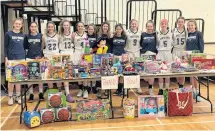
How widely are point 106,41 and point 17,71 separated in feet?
6.20

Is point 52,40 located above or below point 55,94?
above

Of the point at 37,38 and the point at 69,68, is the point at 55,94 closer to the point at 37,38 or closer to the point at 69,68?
the point at 69,68

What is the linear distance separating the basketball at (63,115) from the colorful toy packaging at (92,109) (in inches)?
5.6

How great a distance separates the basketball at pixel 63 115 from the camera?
4.15m

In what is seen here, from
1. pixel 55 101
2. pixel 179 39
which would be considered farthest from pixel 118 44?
pixel 55 101

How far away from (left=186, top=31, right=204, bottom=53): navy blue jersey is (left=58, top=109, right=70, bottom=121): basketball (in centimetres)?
250

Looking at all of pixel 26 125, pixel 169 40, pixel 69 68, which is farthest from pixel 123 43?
pixel 26 125

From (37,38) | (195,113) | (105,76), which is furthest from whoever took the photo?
(37,38)

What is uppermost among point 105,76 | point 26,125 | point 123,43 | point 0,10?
point 0,10

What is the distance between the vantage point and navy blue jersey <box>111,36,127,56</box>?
5.32 meters

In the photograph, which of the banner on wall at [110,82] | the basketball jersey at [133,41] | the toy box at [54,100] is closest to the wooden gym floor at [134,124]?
A: the toy box at [54,100]

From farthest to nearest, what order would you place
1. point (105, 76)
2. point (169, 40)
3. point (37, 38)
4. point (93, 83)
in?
point (93, 83)
point (169, 40)
point (37, 38)
point (105, 76)

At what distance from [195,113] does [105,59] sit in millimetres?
1579

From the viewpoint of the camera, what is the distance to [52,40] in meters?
5.04
